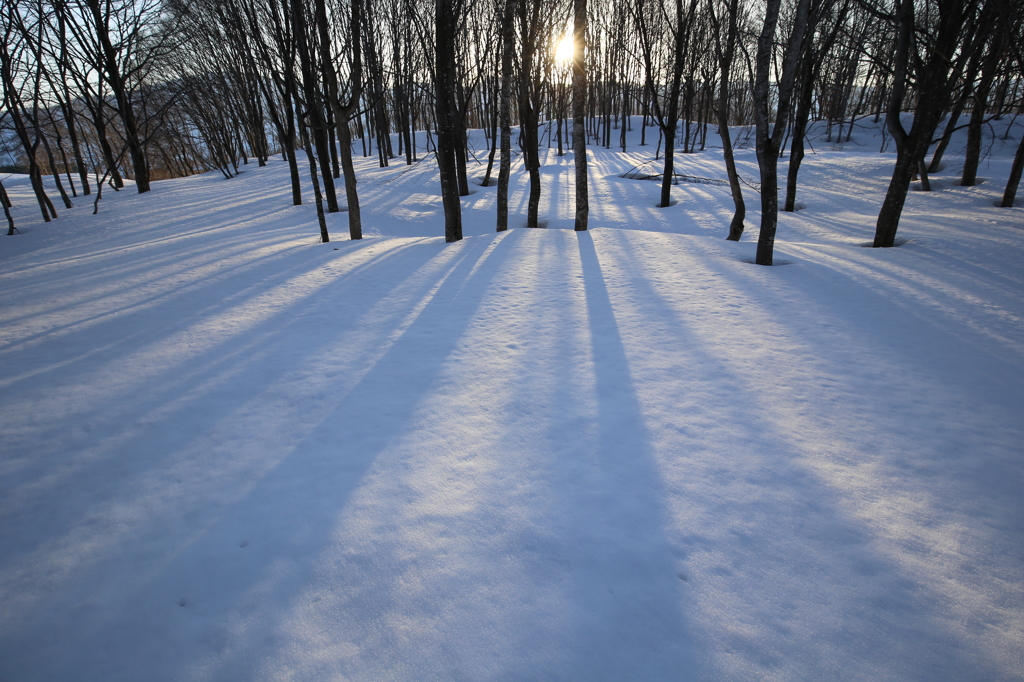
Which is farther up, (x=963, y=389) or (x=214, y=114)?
(x=214, y=114)

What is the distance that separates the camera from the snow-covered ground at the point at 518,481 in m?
1.72

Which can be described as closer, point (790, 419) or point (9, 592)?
point (9, 592)

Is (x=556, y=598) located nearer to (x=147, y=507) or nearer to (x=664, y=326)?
(x=147, y=507)

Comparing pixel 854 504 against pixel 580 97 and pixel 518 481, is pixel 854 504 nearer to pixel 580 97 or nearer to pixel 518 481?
pixel 518 481

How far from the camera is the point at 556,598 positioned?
6.13 feet

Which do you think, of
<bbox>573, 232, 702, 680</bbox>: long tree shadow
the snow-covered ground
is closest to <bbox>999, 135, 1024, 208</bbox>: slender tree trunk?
the snow-covered ground

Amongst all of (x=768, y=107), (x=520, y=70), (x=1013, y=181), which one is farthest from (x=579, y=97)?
(x=1013, y=181)

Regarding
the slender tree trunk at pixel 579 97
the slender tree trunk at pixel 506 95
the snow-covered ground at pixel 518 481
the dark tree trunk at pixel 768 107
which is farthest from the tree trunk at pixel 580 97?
the snow-covered ground at pixel 518 481

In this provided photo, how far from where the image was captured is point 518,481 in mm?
2502

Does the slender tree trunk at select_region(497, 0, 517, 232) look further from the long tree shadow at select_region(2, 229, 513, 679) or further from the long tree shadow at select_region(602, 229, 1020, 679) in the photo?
the long tree shadow at select_region(2, 229, 513, 679)

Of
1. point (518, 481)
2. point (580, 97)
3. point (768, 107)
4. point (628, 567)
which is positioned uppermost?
point (580, 97)

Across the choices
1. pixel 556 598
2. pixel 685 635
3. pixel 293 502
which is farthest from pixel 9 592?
pixel 685 635

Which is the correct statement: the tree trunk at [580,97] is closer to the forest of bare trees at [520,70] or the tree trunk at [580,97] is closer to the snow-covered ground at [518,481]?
the forest of bare trees at [520,70]

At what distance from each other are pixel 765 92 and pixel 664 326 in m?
4.60
